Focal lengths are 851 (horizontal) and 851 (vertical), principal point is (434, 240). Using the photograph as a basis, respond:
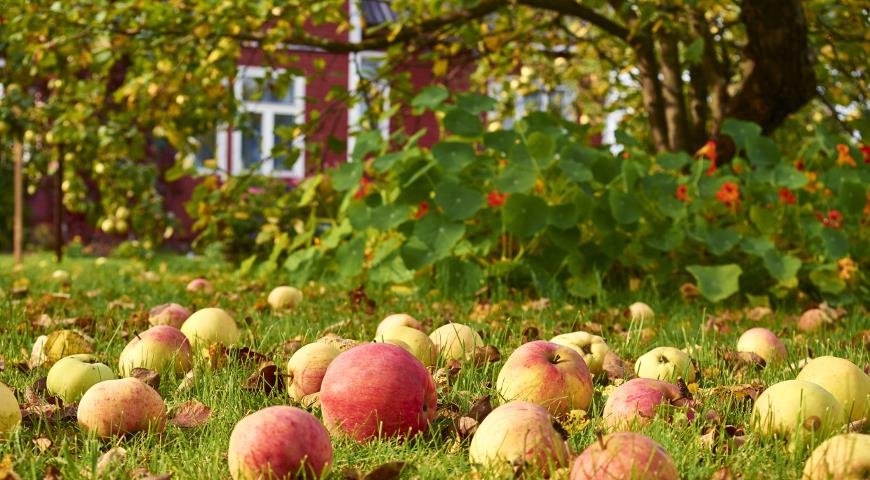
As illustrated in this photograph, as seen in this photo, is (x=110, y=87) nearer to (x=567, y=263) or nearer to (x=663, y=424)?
(x=567, y=263)

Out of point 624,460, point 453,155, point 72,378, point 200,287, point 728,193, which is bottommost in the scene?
point 200,287

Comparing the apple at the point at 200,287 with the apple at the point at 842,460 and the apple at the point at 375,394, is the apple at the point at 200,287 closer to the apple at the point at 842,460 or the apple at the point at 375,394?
the apple at the point at 375,394

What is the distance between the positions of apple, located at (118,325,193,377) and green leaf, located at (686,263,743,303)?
2.31m

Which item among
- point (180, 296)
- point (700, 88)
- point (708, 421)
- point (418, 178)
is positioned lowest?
Answer: point (180, 296)

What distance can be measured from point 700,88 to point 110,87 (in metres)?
8.65

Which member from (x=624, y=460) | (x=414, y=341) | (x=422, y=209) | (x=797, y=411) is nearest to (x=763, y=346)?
(x=797, y=411)

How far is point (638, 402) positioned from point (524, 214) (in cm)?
225

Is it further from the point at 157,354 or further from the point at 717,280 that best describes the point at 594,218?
the point at 157,354

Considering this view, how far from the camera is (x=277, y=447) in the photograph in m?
1.22

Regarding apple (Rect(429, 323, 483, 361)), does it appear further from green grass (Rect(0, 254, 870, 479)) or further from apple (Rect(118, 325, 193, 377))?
apple (Rect(118, 325, 193, 377))

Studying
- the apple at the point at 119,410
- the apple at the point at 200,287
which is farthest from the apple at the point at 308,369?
the apple at the point at 200,287

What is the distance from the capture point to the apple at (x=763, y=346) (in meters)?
2.26

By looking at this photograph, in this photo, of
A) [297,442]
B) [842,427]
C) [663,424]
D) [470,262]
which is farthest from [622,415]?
[470,262]

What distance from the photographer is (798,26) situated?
4.29m
